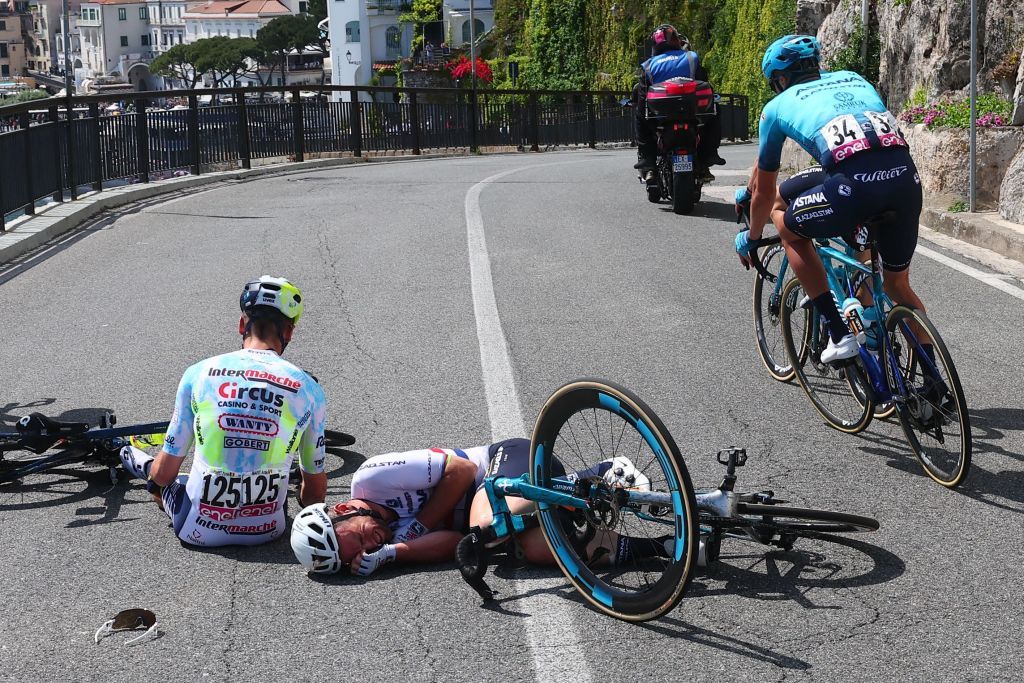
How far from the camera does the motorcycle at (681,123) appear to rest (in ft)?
47.6

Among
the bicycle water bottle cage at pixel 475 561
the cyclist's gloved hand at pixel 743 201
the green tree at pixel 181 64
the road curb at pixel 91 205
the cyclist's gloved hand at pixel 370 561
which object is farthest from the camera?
the green tree at pixel 181 64

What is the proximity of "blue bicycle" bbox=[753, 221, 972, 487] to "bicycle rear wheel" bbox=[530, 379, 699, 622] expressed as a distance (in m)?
1.42

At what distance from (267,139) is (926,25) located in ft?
38.4

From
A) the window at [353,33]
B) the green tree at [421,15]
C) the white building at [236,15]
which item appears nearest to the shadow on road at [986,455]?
the green tree at [421,15]

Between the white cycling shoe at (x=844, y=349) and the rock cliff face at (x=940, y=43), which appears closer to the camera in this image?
the white cycling shoe at (x=844, y=349)

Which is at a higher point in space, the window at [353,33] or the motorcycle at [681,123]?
the window at [353,33]

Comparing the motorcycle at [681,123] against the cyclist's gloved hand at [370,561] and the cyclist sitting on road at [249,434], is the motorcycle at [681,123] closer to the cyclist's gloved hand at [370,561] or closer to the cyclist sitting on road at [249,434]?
the cyclist sitting on road at [249,434]

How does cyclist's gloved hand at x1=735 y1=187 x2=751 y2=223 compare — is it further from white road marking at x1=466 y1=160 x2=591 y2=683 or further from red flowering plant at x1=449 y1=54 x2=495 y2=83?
red flowering plant at x1=449 y1=54 x2=495 y2=83

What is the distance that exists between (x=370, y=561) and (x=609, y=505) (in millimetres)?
899

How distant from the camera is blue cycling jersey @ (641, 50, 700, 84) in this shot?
Result: 14781 mm

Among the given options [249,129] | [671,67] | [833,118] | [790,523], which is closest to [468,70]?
[249,129]

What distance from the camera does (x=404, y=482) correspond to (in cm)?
490

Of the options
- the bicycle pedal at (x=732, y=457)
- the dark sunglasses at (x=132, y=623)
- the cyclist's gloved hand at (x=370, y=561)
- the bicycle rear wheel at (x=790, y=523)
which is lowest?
the dark sunglasses at (x=132, y=623)

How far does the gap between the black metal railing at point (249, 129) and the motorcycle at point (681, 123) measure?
6.87 meters
